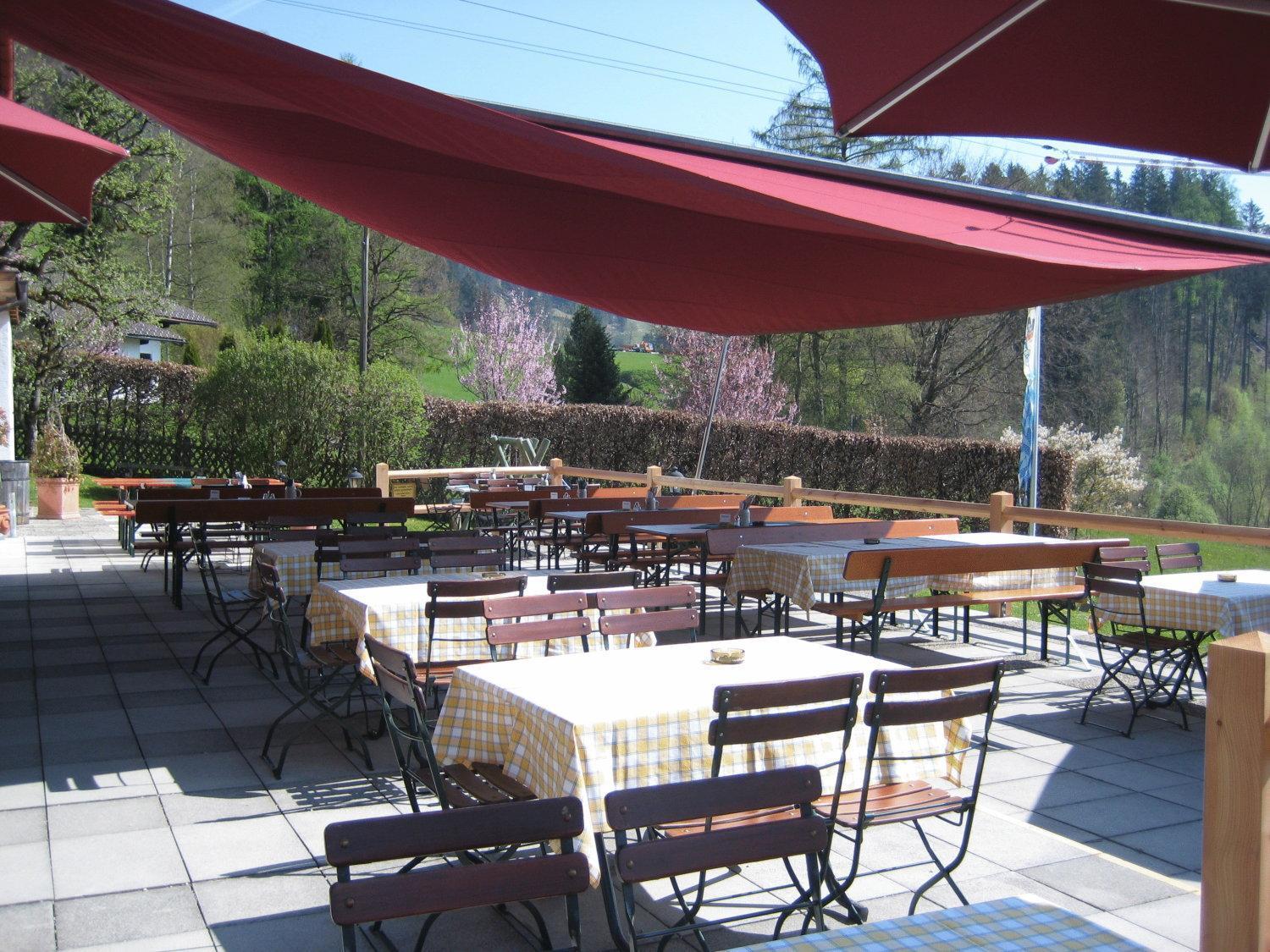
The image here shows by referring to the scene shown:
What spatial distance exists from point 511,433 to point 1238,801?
62.6 ft

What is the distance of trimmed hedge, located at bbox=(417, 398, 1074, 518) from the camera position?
16.2 metres

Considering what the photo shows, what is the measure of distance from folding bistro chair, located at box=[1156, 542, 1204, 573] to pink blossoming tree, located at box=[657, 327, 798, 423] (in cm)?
1915

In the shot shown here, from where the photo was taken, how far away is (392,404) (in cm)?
1786

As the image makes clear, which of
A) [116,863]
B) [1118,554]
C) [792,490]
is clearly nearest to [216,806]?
[116,863]

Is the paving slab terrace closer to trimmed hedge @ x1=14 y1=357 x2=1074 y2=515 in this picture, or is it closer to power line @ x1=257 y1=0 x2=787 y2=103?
trimmed hedge @ x1=14 y1=357 x2=1074 y2=515

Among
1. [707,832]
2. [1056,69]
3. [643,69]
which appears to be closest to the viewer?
[707,832]

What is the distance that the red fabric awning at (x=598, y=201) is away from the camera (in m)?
3.89

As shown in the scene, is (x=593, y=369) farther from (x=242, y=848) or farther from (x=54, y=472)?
(x=242, y=848)

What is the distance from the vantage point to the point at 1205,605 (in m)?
6.01

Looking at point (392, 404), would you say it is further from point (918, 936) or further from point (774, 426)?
point (918, 936)

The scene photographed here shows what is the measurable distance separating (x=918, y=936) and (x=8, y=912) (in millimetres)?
3045

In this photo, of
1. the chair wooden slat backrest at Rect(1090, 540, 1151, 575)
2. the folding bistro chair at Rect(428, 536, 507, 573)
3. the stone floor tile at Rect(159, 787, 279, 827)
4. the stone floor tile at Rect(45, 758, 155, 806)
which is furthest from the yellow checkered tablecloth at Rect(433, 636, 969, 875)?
the chair wooden slat backrest at Rect(1090, 540, 1151, 575)

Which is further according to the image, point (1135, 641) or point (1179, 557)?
point (1179, 557)

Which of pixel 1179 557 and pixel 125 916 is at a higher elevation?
pixel 1179 557
